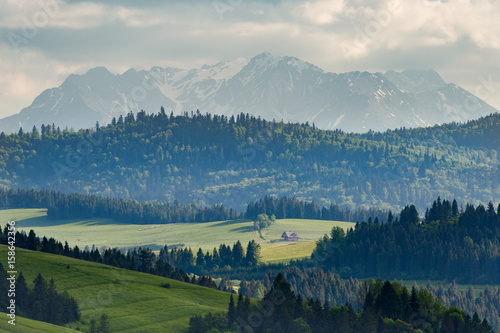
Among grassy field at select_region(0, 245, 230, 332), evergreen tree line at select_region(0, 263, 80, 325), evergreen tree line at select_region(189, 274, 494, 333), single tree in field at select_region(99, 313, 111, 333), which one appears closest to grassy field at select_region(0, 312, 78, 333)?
single tree in field at select_region(99, 313, 111, 333)

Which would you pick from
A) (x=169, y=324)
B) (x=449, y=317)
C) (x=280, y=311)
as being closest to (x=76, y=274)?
(x=169, y=324)

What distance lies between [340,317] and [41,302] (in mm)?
57930

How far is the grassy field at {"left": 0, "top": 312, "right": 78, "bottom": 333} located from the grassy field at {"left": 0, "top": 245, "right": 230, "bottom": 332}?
12.4 metres

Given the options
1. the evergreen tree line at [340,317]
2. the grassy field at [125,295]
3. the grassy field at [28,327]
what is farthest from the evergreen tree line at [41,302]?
the evergreen tree line at [340,317]

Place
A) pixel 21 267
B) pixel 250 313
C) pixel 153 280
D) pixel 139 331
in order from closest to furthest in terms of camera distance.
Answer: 1. pixel 139 331
2. pixel 250 313
3. pixel 21 267
4. pixel 153 280

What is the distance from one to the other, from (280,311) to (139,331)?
94.4 feet

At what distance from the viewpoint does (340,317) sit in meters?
171

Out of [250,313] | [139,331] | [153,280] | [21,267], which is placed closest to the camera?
[139,331]

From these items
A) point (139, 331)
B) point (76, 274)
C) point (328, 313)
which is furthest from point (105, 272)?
point (328, 313)

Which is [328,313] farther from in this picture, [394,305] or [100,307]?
[100,307]

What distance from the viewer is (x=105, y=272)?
195000mm

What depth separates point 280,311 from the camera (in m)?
170

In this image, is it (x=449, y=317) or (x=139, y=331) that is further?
(x=449, y=317)

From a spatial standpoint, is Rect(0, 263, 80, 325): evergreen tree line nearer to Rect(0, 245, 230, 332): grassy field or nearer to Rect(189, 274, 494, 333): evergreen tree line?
Rect(0, 245, 230, 332): grassy field
